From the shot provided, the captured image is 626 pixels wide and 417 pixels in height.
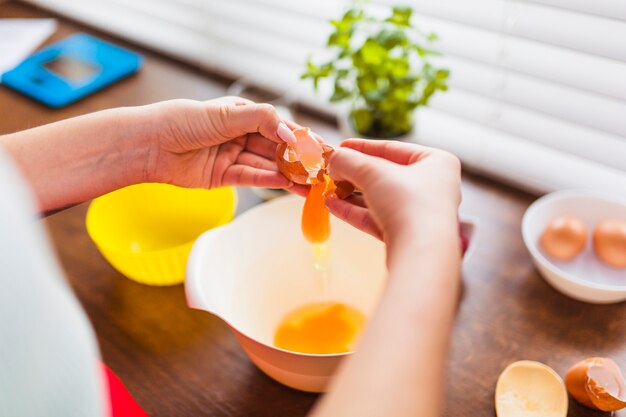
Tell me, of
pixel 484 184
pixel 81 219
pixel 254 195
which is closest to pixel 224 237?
pixel 254 195

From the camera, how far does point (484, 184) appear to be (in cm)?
113

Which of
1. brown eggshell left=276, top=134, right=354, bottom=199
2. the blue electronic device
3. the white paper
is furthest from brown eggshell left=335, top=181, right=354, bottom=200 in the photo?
the white paper

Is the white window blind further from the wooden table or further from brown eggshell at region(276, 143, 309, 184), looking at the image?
brown eggshell at region(276, 143, 309, 184)

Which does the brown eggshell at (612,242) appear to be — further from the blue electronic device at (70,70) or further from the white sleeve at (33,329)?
the blue electronic device at (70,70)

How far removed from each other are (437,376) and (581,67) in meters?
0.70

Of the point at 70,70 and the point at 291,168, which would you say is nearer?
the point at 291,168

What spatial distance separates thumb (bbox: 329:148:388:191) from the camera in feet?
2.01

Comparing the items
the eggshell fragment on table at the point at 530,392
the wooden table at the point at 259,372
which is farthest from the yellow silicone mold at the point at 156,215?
the eggshell fragment on table at the point at 530,392

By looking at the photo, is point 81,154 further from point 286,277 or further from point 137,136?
point 286,277

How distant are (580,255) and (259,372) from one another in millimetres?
550

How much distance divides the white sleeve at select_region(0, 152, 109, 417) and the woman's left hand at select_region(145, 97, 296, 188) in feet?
1.31

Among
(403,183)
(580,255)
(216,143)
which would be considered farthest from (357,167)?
(580,255)

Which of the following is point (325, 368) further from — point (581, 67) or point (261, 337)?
point (581, 67)

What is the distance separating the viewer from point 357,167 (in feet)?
2.06
